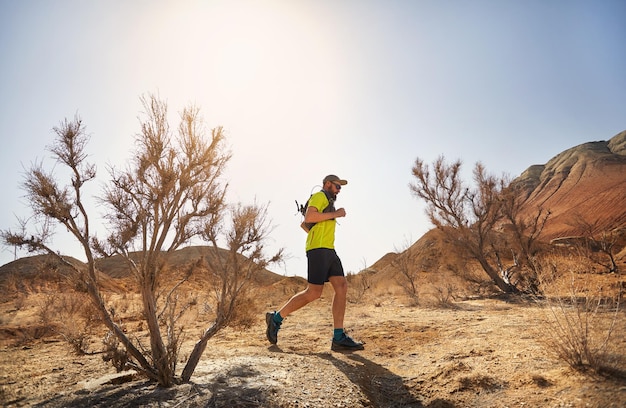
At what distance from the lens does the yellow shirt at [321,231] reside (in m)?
4.51

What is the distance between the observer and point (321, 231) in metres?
4.54

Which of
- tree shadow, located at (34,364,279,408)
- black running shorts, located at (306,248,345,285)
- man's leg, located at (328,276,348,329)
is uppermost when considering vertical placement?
black running shorts, located at (306,248,345,285)

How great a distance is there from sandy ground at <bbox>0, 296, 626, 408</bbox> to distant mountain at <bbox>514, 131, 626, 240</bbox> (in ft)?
95.3

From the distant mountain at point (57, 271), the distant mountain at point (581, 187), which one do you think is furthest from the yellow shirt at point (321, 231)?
the distant mountain at point (581, 187)

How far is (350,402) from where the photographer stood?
Answer: 273cm

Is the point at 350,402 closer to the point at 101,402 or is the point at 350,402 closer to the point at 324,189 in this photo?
the point at 101,402

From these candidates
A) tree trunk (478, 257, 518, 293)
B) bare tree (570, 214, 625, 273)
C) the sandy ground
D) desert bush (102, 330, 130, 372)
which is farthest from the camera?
bare tree (570, 214, 625, 273)

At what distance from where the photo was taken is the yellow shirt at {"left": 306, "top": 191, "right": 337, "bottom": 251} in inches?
177

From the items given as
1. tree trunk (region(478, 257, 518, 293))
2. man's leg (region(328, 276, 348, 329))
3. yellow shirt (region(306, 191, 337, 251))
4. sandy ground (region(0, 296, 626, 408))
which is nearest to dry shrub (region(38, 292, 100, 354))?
sandy ground (region(0, 296, 626, 408))

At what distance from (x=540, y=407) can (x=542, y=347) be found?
132cm

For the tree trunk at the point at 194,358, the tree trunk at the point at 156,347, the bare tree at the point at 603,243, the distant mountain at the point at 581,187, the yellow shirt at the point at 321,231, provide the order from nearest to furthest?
1. the tree trunk at the point at 156,347
2. the tree trunk at the point at 194,358
3. the yellow shirt at the point at 321,231
4. the bare tree at the point at 603,243
5. the distant mountain at the point at 581,187

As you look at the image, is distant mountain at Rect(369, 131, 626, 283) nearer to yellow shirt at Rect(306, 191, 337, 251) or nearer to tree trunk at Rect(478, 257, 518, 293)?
tree trunk at Rect(478, 257, 518, 293)

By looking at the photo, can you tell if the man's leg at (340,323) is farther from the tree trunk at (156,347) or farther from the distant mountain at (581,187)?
the distant mountain at (581,187)

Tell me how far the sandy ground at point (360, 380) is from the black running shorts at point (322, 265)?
2.93 feet
